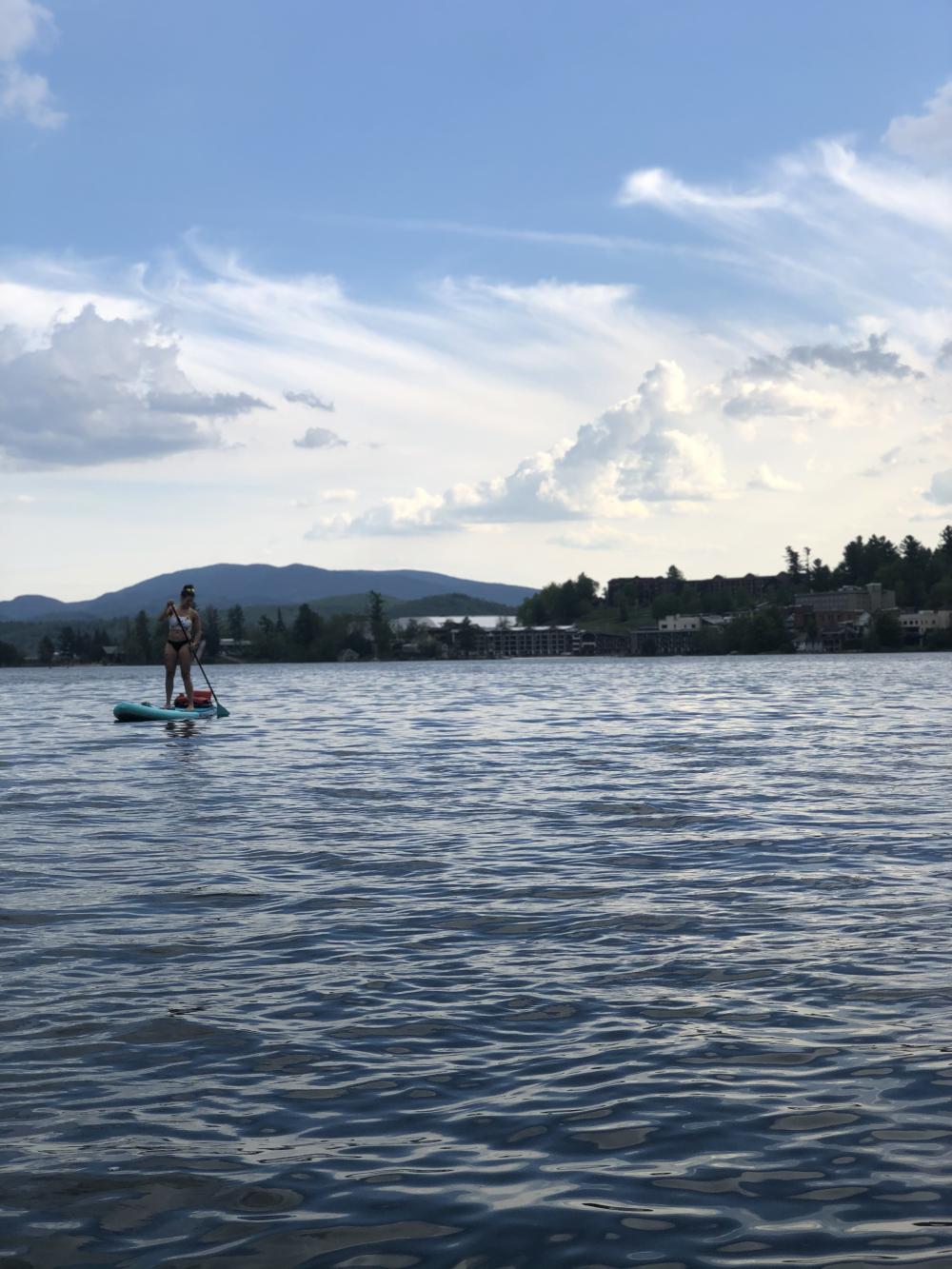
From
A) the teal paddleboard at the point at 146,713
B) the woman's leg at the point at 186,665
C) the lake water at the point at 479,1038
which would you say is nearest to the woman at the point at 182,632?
the woman's leg at the point at 186,665

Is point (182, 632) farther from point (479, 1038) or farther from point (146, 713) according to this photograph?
point (479, 1038)

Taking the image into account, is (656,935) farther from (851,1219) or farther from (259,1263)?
(259,1263)

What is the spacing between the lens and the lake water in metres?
5.52

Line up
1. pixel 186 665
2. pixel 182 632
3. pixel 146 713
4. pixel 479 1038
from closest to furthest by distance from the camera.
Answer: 1. pixel 479 1038
2. pixel 182 632
3. pixel 186 665
4. pixel 146 713

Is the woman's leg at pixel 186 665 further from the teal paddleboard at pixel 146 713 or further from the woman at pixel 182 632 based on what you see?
the teal paddleboard at pixel 146 713

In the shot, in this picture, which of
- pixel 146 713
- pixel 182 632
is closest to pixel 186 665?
pixel 182 632

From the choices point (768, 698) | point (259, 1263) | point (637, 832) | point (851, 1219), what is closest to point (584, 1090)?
point (851, 1219)

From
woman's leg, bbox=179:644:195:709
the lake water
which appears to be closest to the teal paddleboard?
woman's leg, bbox=179:644:195:709

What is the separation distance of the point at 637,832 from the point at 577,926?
211 inches

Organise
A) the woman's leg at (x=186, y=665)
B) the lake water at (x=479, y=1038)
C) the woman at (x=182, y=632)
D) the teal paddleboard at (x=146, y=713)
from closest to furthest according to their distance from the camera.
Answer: the lake water at (x=479, y=1038) → the woman at (x=182, y=632) → the woman's leg at (x=186, y=665) → the teal paddleboard at (x=146, y=713)

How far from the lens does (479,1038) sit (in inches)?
307

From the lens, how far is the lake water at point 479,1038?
217 inches

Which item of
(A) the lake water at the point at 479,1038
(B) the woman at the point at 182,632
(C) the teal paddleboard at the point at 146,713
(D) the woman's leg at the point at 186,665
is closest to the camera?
(A) the lake water at the point at 479,1038

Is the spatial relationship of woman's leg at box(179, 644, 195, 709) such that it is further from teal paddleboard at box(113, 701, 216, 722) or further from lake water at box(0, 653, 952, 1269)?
lake water at box(0, 653, 952, 1269)
